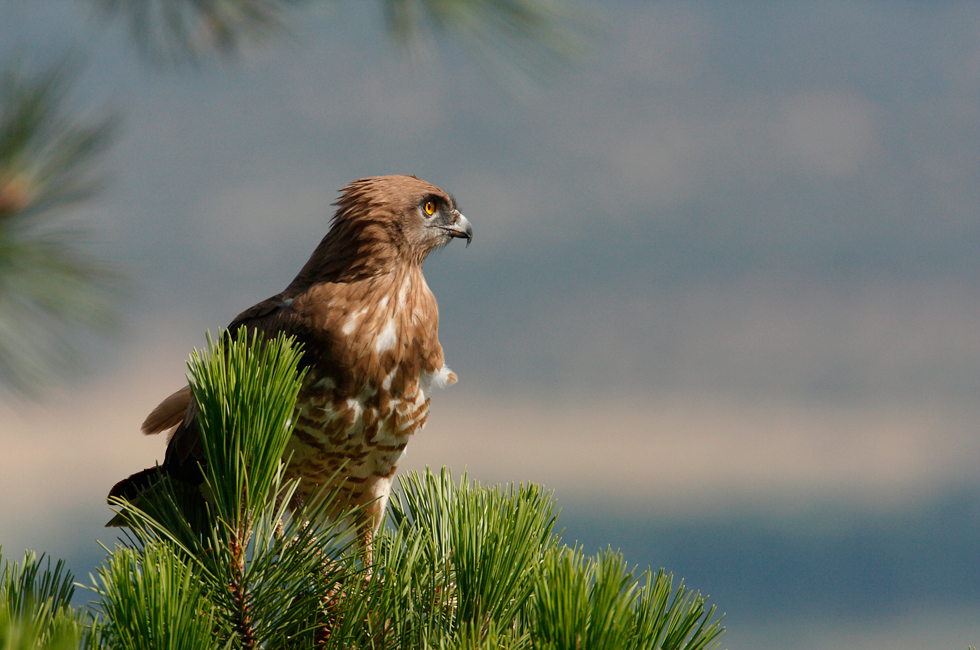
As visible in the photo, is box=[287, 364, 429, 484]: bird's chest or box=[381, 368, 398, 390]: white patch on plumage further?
box=[381, 368, 398, 390]: white patch on plumage

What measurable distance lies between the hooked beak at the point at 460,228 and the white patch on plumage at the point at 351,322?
38.5 inches

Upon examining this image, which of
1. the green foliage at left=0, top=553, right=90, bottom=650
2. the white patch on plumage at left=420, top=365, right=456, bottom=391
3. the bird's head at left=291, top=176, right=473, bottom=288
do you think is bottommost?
the green foliage at left=0, top=553, right=90, bottom=650

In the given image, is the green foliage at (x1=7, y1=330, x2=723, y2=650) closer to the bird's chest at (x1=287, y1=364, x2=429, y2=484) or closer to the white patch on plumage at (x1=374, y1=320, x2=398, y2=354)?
the bird's chest at (x1=287, y1=364, x2=429, y2=484)

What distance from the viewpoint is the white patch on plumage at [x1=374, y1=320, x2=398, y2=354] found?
3.59 metres

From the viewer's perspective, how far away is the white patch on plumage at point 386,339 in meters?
3.59

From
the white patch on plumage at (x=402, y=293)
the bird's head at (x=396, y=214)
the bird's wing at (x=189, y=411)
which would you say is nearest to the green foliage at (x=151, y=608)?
the bird's wing at (x=189, y=411)

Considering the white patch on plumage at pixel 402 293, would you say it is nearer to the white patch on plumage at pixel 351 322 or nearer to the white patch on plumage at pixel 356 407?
the white patch on plumage at pixel 351 322

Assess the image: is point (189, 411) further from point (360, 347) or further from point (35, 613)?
point (35, 613)

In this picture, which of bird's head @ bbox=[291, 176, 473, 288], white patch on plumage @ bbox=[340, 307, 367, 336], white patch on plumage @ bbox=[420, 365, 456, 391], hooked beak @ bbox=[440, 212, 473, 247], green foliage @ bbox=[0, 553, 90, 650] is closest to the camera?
green foliage @ bbox=[0, 553, 90, 650]

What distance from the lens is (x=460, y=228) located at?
4551 mm

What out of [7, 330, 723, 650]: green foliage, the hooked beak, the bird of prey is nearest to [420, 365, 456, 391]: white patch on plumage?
the bird of prey

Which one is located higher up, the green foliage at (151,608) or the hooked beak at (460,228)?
the hooked beak at (460,228)

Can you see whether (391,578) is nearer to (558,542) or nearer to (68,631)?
(558,542)

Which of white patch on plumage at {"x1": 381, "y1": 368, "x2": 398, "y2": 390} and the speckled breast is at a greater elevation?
white patch on plumage at {"x1": 381, "y1": 368, "x2": 398, "y2": 390}
